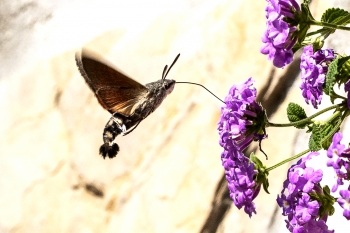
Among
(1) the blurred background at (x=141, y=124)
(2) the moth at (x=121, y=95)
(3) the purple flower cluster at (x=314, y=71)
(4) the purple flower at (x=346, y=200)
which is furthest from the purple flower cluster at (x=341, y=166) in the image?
(1) the blurred background at (x=141, y=124)

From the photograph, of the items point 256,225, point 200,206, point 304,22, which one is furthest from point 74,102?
point 304,22

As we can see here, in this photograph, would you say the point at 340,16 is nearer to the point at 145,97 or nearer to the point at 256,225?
the point at 145,97

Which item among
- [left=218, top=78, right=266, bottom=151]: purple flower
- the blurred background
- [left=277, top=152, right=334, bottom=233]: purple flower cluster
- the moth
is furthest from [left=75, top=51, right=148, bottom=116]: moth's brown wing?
the blurred background

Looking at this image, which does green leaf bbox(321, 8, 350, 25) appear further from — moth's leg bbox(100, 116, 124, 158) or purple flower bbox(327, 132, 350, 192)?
moth's leg bbox(100, 116, 124, 158)

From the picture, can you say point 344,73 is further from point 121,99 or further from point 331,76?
point 121,99

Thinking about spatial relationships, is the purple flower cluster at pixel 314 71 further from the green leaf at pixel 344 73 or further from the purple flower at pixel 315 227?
the purple flower at pixel 315 227

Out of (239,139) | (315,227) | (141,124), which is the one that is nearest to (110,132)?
(239,139)
